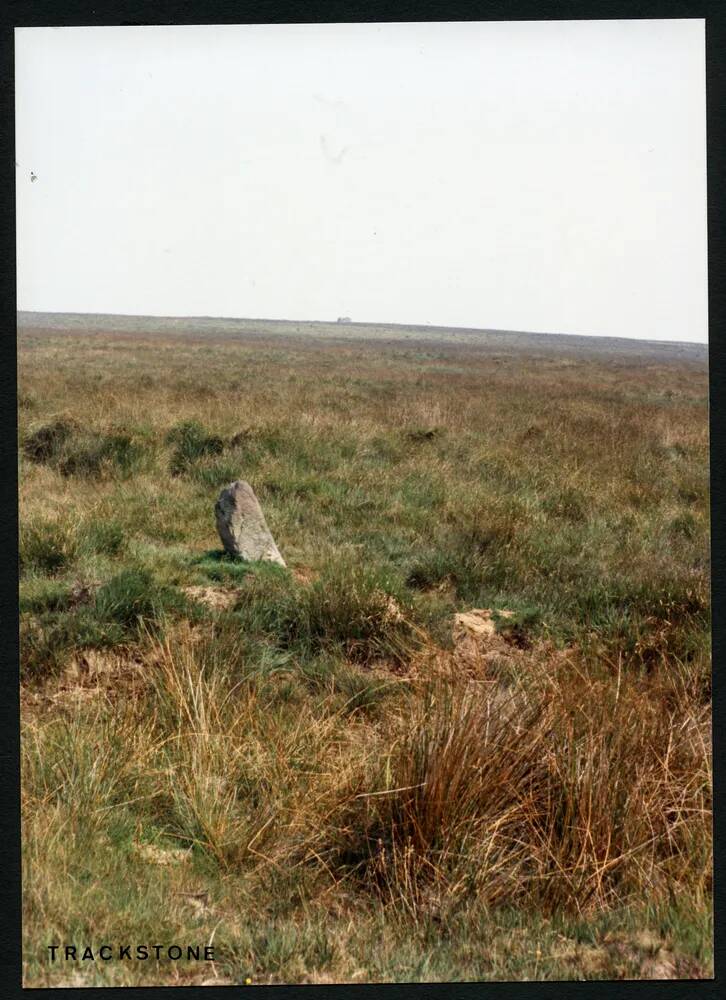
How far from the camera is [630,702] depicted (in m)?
4.04

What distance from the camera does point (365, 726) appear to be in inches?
178

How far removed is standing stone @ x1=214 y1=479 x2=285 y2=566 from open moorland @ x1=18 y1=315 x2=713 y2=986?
5.9 inches

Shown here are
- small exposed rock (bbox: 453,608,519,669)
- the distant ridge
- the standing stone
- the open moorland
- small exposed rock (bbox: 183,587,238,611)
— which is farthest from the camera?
→ the distant ridge

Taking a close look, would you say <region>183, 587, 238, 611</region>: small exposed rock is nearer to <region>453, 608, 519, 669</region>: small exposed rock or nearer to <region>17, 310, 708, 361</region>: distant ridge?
<region>453, 608, 519, 669</region>: small exposed rock

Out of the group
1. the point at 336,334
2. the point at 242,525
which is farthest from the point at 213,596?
the point at 336,334

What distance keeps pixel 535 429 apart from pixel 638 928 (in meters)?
11.4

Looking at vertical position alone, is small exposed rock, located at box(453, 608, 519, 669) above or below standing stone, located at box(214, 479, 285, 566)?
below

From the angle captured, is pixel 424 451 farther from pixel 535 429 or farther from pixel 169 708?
pixel 169 708

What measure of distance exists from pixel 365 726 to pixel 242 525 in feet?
9.42

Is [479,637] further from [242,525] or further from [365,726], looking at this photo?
[242,525]

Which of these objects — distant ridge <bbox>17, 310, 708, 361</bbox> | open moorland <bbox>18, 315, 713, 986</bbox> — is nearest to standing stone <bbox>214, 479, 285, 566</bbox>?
open moorland <bbox>18, 315, 713, 986</bbox>

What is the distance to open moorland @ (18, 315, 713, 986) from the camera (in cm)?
320

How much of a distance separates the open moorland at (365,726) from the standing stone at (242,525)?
0.15 m

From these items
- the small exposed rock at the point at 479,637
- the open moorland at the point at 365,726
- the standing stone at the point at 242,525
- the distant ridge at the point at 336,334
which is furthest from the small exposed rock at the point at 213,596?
the distant ridge at the point at 336,334
